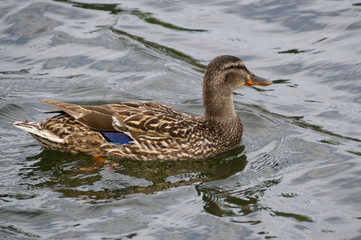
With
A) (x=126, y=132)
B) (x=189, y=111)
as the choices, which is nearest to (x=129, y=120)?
(x=126, y=132)

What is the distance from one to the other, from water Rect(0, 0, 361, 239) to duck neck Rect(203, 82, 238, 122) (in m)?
0.61

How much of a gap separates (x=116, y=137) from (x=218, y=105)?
1833 millimetres

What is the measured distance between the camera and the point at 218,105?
1056 centimetres

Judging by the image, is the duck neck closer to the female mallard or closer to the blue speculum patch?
the female mallard

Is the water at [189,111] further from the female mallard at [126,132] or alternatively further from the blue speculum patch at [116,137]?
the blue speculum patch at [116,137]

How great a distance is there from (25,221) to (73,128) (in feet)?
7.30

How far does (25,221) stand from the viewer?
8023 millimetres

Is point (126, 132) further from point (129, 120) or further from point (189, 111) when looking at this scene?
point (189, 111)

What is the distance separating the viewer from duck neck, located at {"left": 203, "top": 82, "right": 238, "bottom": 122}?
1051 centimetres

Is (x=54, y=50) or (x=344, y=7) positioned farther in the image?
(x=344, y=7)

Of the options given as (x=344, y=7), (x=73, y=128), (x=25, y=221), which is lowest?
(x=25, y=221)

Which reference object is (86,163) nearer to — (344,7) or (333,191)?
(333,191)

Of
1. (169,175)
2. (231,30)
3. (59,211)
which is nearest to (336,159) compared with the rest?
(169,175)

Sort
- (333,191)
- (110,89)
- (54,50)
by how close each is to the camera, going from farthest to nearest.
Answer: (54,50), (110,89), (333,191)
